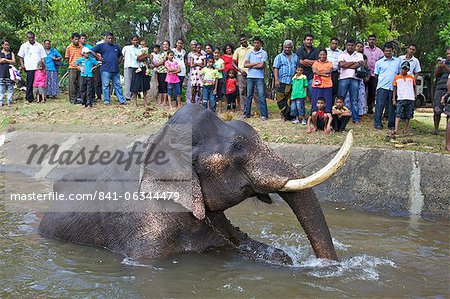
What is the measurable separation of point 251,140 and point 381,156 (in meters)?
4.66

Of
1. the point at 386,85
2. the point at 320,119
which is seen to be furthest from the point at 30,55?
the point at 386,85

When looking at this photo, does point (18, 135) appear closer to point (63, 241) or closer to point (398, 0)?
point (63, 241)

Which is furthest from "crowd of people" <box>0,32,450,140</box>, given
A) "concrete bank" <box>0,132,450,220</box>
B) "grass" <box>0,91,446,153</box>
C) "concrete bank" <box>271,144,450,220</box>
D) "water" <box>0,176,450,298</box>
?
"water" <box>0,176,450,298</box>

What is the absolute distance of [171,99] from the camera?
15352 millimetres

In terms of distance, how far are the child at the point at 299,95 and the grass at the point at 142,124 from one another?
1.09ft

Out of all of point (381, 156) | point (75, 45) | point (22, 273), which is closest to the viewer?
point (22, 273)

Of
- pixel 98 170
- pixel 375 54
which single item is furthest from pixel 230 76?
pixel 98 170

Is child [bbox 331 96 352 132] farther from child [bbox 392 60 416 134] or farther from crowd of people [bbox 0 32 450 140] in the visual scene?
child [bbox 392 60 416 134]

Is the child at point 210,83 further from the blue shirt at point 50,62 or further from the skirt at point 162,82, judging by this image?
the blue shirt at point 50,62

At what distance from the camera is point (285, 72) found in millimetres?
13148

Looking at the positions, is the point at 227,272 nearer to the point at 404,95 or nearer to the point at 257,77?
the point at 404,95

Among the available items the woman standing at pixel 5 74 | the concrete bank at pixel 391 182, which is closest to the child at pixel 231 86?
the concrete bank at pixel 391 182

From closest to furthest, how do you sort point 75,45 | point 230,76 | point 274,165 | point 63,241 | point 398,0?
point 274,165, point 63,241, point 398,0, point 230,76, point 75,45

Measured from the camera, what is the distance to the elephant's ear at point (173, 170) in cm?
491
